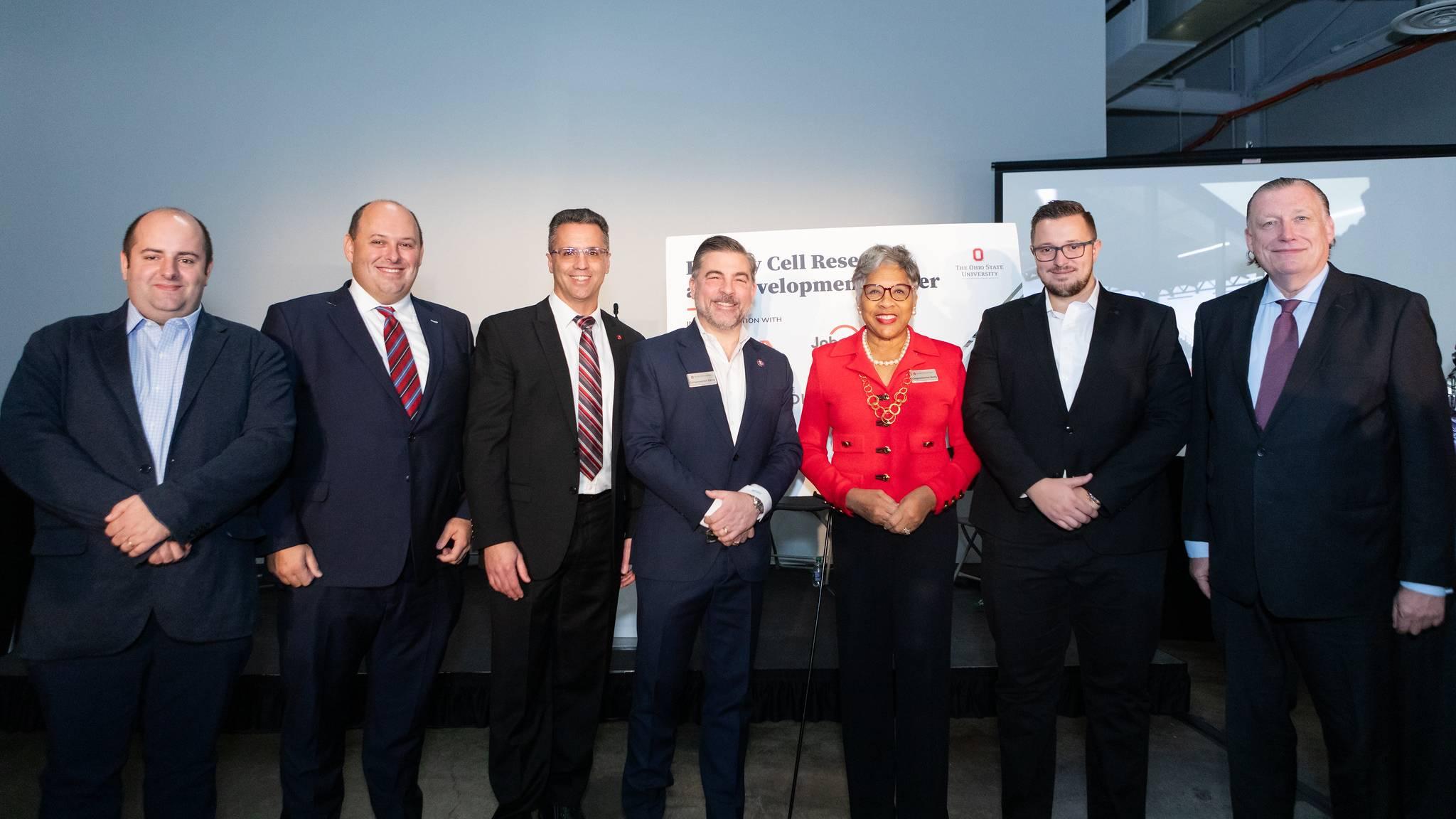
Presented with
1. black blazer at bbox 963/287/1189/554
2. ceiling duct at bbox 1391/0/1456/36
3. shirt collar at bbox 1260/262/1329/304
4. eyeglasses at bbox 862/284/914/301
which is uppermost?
ceiling duct at bbox 1391/0/1456/36

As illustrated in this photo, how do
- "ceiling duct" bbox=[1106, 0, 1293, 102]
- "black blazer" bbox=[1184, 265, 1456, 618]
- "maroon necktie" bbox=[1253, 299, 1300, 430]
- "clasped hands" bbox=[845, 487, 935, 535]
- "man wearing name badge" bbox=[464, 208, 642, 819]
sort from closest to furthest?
"black blazer" bbox=[1184, 265, 1456, 618]
"maroon necktie" bbox=[1253, 299, 1300, 430]
"clasped hands" bbox=[845, 487, 935, 535]
"man wearing name badge" bbox=[464, 208, 642, 819]
"ceiling duct" bbox=[1106, 0, 1293, 102]

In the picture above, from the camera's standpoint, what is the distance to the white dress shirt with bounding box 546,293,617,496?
241 cm

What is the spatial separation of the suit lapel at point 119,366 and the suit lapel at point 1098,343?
2402 mm

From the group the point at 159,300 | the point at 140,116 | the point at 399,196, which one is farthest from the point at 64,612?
the point at 140,116

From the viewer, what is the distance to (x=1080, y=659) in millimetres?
2164

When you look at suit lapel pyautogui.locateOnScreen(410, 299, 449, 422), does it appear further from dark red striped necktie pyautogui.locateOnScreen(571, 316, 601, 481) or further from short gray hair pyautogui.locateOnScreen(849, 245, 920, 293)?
short gray hair pyautogui.locateOnScreen(849, 245, 920, 293)

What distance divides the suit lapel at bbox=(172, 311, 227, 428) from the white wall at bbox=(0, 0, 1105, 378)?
3018mm

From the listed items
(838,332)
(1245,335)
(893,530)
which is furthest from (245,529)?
(1245,335)

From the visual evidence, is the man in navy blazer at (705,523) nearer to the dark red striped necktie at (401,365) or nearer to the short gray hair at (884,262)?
the short gray hair at (884,262)

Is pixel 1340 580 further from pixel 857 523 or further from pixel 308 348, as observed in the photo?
pixel 308 348

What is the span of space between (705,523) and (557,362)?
2.29 ft

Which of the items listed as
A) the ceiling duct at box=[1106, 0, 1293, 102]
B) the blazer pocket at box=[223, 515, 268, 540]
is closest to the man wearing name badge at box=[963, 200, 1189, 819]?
the blazer pocket at box=[223, 515, 268, 540]

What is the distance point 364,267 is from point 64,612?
3.58 feet

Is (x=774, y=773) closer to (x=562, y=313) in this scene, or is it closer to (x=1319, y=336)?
(x=562, y=313)
